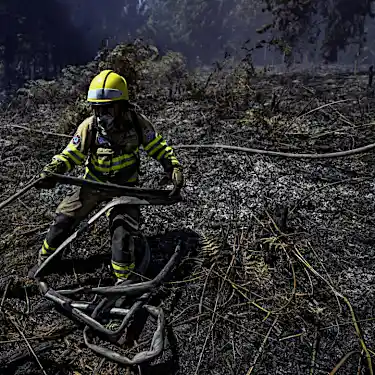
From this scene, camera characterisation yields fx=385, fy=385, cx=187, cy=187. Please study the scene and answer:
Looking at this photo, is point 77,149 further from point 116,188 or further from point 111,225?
point 111,225

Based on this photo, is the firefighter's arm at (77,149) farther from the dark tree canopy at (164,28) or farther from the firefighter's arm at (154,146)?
the dark tree canopy at (164,28)

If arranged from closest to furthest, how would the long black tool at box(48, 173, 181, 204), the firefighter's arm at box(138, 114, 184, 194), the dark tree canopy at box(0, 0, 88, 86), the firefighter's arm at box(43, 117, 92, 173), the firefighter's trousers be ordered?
1. the long black tool at box(48, 173, 181, 204)
2. the firefighter's trousers
3. the firefighter's arm at box(43, 117, 92, 173)
4. the firefighter's arm at box(138, 114, 184, 194)
5. the dark tree canopy at box(0, 0, 88, 86)

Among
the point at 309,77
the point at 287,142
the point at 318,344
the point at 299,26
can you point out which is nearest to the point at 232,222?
the point at 318,344

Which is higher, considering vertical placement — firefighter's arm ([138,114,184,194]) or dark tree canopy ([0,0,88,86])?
dark tree canopy ([0,0,88,86])

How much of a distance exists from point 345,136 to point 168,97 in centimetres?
354

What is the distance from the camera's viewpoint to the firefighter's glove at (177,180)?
3.13 m

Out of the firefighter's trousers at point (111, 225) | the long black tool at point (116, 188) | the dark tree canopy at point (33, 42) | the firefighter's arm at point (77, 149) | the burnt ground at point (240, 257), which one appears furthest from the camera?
the dark tree canopy at point (33, 42)

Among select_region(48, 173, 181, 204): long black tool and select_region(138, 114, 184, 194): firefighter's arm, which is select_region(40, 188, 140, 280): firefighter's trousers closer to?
select_region(48, 173, 181, 204): long black tool

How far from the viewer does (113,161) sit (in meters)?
3.20

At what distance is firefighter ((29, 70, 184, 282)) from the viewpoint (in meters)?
3.04

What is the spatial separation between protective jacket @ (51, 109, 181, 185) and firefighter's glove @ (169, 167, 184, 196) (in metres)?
0.08

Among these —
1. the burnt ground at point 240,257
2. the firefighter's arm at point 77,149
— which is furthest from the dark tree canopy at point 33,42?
the firefighter's arm at point 77,149

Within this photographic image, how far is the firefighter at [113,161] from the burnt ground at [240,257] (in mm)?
399

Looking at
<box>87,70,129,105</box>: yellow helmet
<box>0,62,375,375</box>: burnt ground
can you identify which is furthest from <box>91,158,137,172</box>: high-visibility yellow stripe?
<box>0,62,375,375</box>: burnt ground
